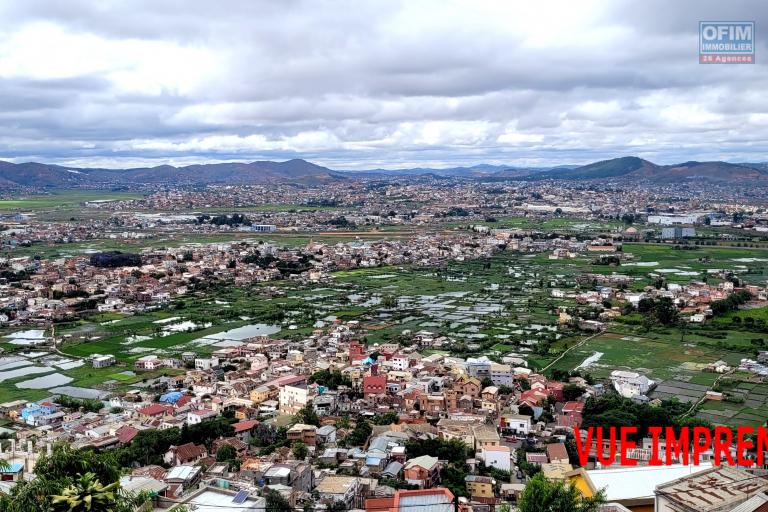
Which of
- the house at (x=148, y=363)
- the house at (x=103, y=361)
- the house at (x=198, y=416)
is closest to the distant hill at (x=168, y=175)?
the house at (x=103, y=361)

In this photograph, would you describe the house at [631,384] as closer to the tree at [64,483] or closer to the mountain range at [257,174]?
A: the tree at [64,483]

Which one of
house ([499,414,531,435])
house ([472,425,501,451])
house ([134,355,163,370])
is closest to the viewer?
house ([472,425,501,451])

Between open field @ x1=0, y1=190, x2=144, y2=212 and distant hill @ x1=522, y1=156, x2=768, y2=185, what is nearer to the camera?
open field @ x1=0, y1=190, x2=144, y2=212

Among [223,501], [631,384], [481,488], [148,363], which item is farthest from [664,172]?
[223,501]

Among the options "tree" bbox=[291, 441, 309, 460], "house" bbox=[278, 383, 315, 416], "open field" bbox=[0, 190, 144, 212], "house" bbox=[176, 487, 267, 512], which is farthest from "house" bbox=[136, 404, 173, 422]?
"open field" bbox=[0, 190, 144, 212]

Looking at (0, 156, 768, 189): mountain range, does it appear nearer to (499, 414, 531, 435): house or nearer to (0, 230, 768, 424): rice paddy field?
(0, 230, 768, 424): rice paddy field

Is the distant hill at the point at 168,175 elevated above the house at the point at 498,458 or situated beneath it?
elevated above

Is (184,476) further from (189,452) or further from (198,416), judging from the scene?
(198,416)

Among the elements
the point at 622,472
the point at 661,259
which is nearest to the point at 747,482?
the point at 622,472
